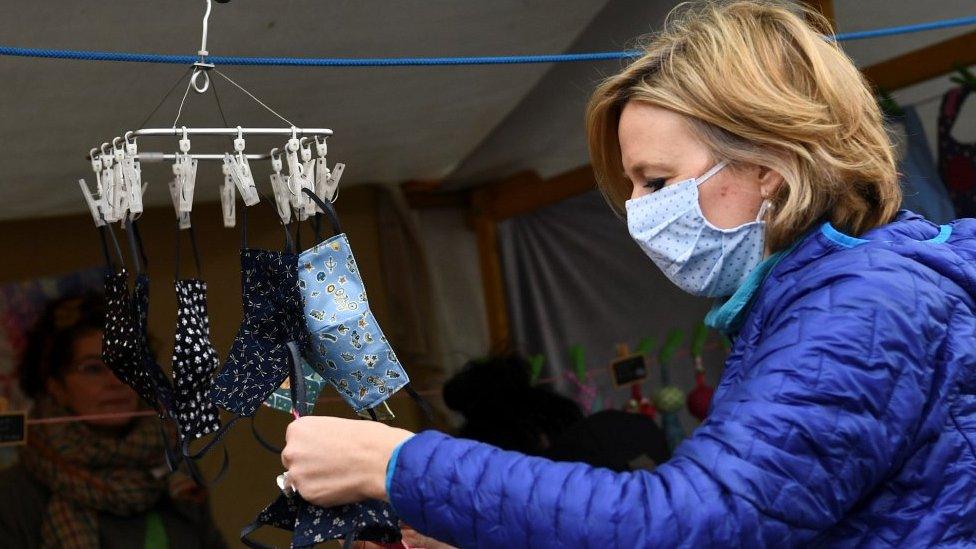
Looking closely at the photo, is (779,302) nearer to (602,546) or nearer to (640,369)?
(602,546)

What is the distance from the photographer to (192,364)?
128 centimetres

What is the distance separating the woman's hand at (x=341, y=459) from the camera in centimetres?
86

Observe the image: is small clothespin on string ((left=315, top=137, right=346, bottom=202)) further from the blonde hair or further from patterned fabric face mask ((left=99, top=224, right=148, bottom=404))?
the blonde hair

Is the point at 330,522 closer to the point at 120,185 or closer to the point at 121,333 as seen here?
the point at 121,333

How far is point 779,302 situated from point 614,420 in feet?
6.58

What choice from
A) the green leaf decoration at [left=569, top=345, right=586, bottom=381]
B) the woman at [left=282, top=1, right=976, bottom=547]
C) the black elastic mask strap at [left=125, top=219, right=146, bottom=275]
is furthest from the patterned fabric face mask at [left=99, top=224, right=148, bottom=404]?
the green leaf decoration at [left=569, top=345, right=586, bottom=381]

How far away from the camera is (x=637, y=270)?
3.43m

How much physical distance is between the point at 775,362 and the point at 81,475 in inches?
76.5

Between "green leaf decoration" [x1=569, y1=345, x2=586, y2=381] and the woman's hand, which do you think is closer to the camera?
the woman's hand

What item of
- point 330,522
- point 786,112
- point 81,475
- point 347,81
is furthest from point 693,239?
point 81,475

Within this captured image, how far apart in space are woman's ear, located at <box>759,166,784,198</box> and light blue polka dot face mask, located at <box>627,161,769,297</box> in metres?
0.01

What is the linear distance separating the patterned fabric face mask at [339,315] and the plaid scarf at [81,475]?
137 centimetres

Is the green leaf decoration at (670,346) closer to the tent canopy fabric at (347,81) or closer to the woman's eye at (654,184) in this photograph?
the tent canopy fabric at (347,81)

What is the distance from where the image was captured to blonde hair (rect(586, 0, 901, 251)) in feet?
3.11
